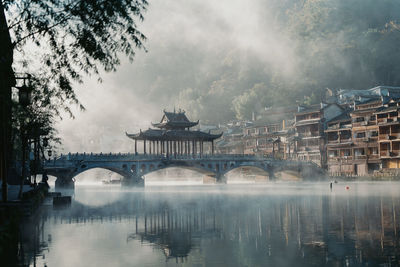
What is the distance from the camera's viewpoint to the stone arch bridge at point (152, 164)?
81.8 meters

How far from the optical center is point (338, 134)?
338 feet

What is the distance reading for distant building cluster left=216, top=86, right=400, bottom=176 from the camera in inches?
3543

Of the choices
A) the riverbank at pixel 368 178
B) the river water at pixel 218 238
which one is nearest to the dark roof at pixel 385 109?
the riverbank at pixel 368 178

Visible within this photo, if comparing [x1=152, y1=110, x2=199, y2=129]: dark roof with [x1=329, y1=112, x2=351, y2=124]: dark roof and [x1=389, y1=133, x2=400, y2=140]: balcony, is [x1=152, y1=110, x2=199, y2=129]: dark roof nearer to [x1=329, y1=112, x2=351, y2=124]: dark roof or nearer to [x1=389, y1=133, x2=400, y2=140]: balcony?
[x1=329, y1=112, x2=351, y2=124]: dark roof

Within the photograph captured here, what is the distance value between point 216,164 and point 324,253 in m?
80.7

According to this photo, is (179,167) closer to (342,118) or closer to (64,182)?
(64,182)

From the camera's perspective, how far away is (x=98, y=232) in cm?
2616

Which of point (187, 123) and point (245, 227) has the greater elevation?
point (187, 123)

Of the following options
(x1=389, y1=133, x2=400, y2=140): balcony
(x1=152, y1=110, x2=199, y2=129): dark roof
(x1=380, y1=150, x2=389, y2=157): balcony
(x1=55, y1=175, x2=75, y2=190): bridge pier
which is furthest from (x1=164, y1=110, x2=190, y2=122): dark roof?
(x1=389, y1=133, x2=400, y2=140): balcony

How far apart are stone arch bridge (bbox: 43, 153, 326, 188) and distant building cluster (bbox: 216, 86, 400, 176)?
6081 mm

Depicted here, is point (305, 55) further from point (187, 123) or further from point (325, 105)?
point (187, 123)

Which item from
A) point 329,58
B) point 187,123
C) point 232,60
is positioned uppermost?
point 232,60

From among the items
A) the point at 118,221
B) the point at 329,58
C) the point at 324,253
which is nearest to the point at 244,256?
the point at 324,253

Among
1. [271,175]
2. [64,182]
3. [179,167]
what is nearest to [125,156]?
[64,182]
